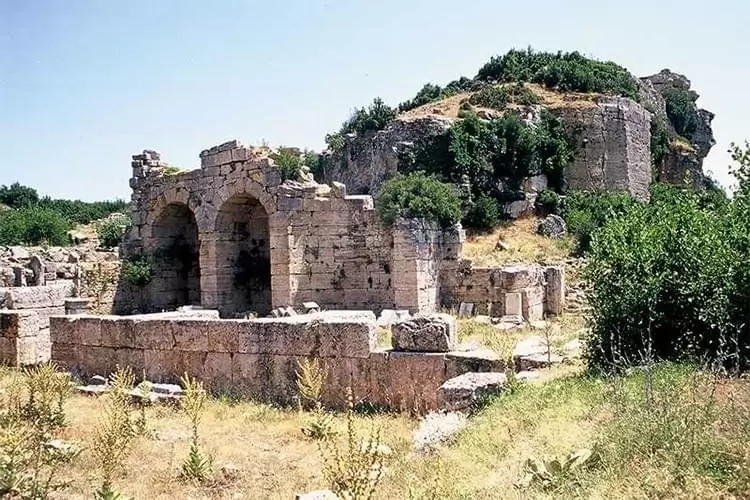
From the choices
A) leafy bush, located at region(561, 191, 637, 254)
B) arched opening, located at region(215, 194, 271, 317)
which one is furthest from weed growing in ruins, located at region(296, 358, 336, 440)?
leafy bush, located at region(561, 191, 637, 254)

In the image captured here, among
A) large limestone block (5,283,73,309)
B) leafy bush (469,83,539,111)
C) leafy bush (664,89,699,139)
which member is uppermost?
leafy bush (664,89,699,139)

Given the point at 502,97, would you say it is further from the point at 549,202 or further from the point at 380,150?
the point at 380,150

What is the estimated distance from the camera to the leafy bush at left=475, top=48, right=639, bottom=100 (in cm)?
3020

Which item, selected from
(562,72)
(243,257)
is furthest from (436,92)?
A: (243,257)

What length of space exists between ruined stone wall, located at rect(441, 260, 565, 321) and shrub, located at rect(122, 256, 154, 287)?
26.2 feet

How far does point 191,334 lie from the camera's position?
34.5 ft

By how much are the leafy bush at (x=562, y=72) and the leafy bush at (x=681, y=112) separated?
6.16 m

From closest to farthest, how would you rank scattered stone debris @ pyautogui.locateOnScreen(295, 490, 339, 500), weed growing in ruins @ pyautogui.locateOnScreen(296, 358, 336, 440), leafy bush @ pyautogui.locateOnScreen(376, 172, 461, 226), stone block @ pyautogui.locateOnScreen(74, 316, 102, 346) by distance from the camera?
scattered stone debris @ pyautogui.locateOnScreen(295, 490, 339, 500), weed growing in ruins @ pyautogui.locateOnScreen(296, 358, 336, 440), stone block @ pyautogui.locateOnScreen(74, 316, 102, 346), leafy bush @ pyautogui.locateOnScreen(376, 172, 461, 226)

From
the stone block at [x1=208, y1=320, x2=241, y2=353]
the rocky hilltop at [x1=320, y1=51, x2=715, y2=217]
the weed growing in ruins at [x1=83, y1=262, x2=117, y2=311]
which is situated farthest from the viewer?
the rocky hilltop at [x1=320, y1=51, x2=715, y2=217]

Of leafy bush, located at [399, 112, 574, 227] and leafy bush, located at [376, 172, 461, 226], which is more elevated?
leafy bush, located at [399, 112, 574, 227]

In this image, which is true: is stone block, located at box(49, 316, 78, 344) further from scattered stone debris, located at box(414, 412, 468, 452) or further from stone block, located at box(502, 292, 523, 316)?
stone block, located at box(502, 292, 523, 316)

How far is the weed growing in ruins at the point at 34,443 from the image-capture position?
20.0 ft

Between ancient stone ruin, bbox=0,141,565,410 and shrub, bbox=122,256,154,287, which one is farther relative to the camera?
shrub, bbox=122,256,154,287

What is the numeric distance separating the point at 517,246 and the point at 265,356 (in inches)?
562
